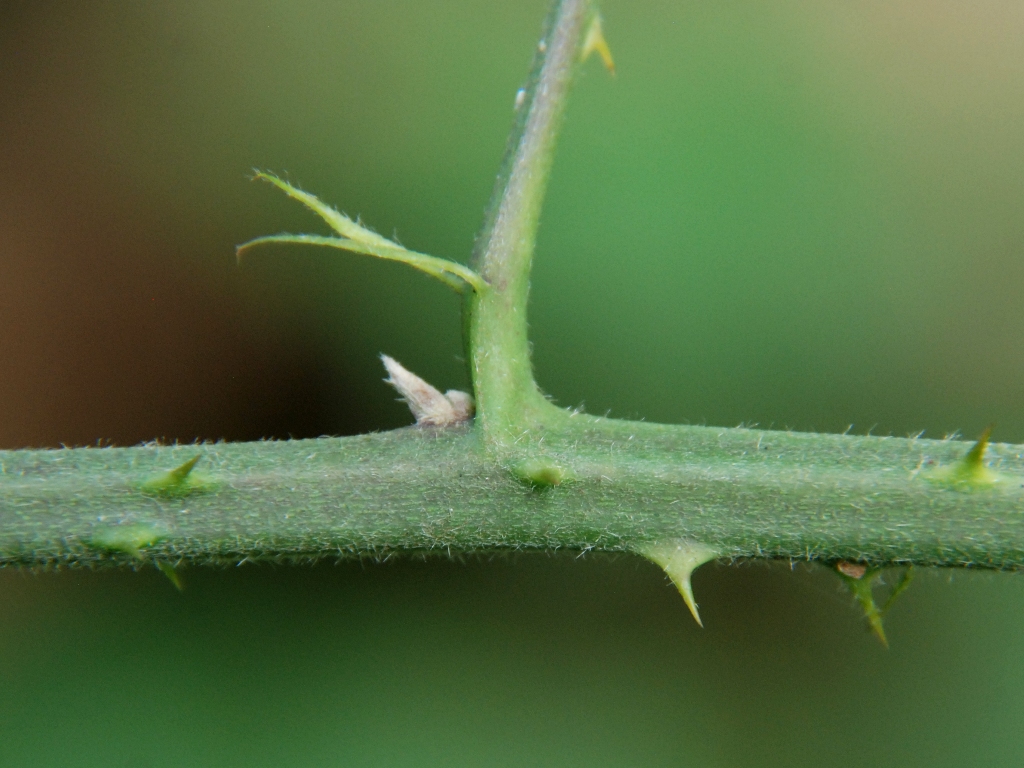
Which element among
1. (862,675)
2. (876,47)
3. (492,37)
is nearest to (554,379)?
(492,37)

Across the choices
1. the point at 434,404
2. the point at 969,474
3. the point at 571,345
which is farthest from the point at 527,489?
the point at 571,345

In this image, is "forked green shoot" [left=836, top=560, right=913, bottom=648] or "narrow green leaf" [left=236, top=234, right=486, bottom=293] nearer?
"narrow green leaf" [left=236, top=234, right=486, bottom=293]

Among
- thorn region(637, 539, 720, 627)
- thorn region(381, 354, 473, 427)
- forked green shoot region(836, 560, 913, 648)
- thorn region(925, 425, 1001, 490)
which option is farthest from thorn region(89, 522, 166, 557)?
thorn region(925, 425, 1001, 490)

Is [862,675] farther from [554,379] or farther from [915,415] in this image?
[554,379]

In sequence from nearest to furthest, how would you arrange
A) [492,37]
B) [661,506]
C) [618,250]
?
[661,506], [618,250], [492,37]

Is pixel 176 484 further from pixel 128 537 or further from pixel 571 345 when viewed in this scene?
pixel 571 345

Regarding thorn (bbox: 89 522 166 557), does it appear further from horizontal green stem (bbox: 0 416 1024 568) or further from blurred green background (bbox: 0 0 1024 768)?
blurred green background (bbox: 0 0 1024 768)
